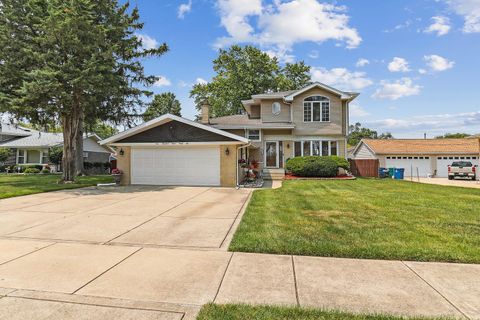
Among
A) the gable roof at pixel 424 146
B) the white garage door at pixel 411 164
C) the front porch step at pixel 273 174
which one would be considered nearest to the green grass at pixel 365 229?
the front porch step at pixel 273 174

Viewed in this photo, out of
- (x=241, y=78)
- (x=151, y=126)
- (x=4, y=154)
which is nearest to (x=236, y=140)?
(x=151, y=126)

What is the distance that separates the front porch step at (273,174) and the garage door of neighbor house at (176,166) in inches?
223

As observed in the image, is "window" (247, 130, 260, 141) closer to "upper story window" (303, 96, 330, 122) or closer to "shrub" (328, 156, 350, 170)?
"upper story window" (303, 96, 330, 122)

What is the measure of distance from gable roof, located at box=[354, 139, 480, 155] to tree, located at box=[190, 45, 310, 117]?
1460 cm

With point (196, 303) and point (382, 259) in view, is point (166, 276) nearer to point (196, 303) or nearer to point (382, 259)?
point (196, 303)

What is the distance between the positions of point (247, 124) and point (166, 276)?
17578 mm

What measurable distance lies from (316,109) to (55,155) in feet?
84.5

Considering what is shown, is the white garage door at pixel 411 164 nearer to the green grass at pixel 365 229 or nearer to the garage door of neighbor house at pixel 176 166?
the green grass at pixel 365 229

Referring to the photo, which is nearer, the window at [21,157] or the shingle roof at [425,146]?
the shingle roof at [425,146]

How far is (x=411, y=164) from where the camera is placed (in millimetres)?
27484

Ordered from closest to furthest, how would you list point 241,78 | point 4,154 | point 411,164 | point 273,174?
point 273,174, point 411,164, point 4,154, point 241,78

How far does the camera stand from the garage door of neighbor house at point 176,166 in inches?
610

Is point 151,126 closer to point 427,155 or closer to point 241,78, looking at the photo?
point 241,78

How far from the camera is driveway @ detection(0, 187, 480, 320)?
3070 mm
